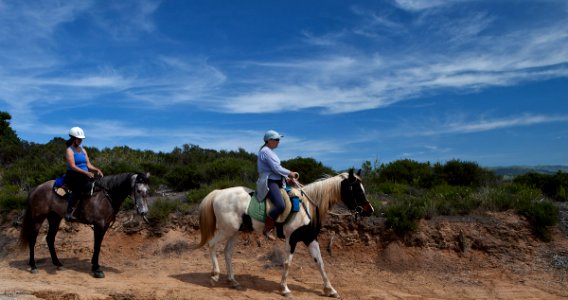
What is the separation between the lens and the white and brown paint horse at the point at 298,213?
7258 millimetres

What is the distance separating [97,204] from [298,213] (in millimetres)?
4070

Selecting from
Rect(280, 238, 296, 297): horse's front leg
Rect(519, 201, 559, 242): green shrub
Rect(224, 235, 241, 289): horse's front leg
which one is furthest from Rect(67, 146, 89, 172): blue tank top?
Rect(519, 201, 559, 242): green shrub

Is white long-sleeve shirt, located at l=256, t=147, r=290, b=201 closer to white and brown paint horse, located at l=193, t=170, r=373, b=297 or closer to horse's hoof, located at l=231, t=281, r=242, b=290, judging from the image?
white and brown paint horse, located at l=193, t=170, r=373, b=297

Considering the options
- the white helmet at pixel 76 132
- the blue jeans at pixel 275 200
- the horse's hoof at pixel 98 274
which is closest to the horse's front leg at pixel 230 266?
the blue jeans at pixel 275 200

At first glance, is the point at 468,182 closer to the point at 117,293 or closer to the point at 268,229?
the point at 268,229

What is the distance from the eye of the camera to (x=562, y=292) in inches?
280

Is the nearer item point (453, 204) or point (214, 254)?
point (214, 254)

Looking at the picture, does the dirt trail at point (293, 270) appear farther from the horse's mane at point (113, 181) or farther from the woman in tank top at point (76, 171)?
the horse's mane at point (113, 181)

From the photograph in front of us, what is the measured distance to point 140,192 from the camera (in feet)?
26.3

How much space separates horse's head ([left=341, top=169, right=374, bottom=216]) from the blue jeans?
1124mm

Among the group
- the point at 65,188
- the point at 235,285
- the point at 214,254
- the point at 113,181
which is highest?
the point at 113,181

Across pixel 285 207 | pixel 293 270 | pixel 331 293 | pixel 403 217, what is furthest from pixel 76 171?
pixel 403 217

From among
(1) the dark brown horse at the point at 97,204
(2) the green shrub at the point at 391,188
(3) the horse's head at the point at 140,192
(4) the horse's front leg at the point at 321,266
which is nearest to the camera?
(4) the horse's front leg at the point at 321,266

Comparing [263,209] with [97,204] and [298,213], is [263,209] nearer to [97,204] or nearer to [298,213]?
[298,213]
